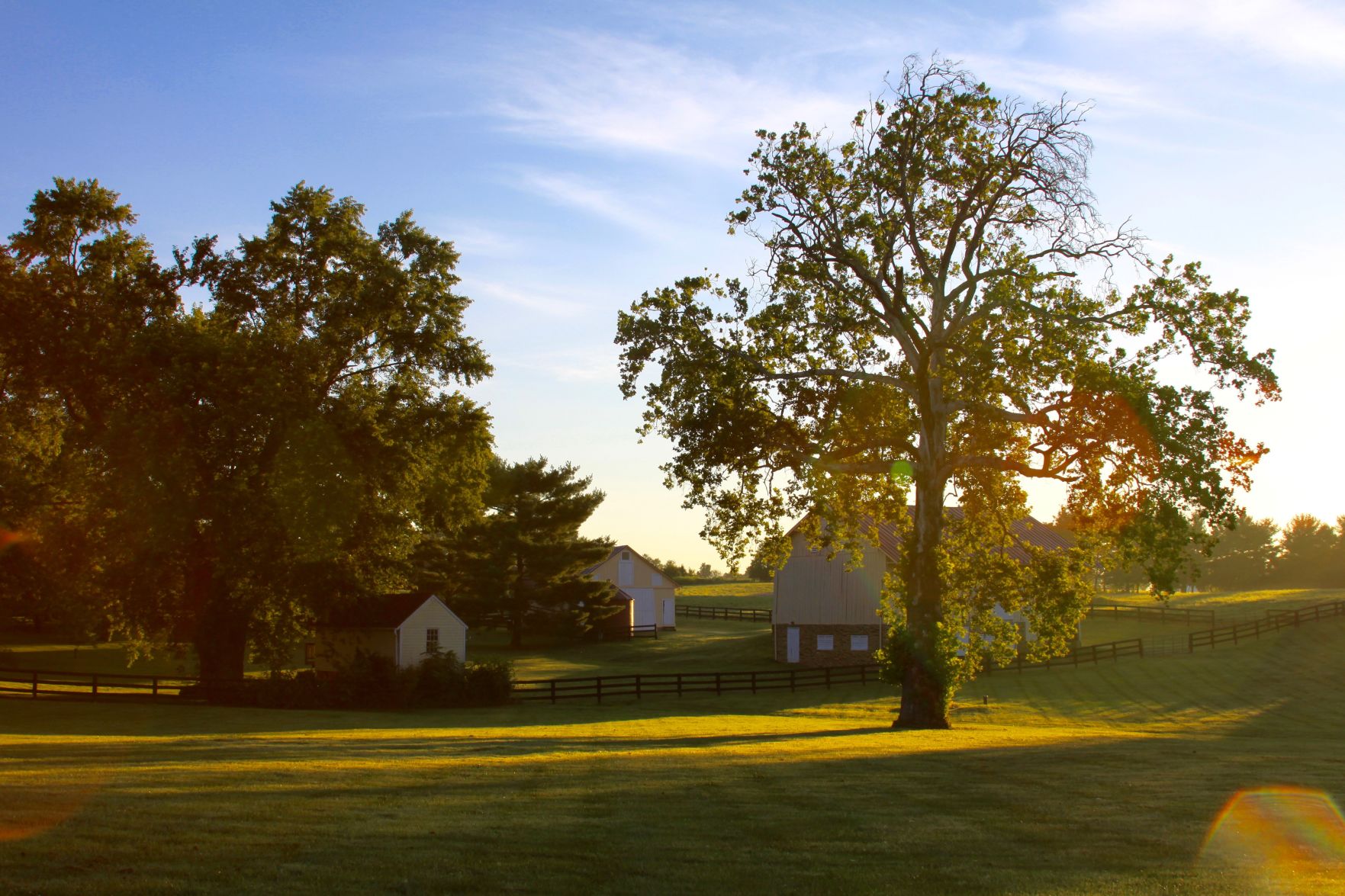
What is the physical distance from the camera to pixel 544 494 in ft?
229

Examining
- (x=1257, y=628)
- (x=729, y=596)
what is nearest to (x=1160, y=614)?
(x=1257, y=628)

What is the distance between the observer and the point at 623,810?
13.6 m

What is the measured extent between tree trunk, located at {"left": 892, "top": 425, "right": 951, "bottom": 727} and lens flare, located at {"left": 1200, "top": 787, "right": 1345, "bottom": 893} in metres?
15.0

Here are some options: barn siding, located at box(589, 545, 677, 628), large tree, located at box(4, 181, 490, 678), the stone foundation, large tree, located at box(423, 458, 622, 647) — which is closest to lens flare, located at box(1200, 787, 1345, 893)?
large tree, located at box(4, 181, 490, 678)

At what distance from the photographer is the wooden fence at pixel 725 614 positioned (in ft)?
282

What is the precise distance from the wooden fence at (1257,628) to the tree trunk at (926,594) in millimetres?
30084

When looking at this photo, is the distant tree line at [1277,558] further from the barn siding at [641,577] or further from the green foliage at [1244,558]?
the barn siding at [641,577]

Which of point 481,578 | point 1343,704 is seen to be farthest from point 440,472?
point 1343,704

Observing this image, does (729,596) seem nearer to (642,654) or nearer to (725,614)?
(725,614)

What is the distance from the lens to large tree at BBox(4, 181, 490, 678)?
34969 millimetres

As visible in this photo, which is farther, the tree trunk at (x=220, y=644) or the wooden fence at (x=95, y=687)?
the tree trunk at (x=220, y=644)

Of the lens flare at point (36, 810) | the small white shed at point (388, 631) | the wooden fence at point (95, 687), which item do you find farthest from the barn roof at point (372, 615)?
the lens flare at point (36, 810)

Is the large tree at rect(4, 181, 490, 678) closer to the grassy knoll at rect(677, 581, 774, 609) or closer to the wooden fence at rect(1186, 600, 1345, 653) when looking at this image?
the wooden fence at rect(1186, 600, 1345, 653)

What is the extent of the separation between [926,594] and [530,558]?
39.7 m
